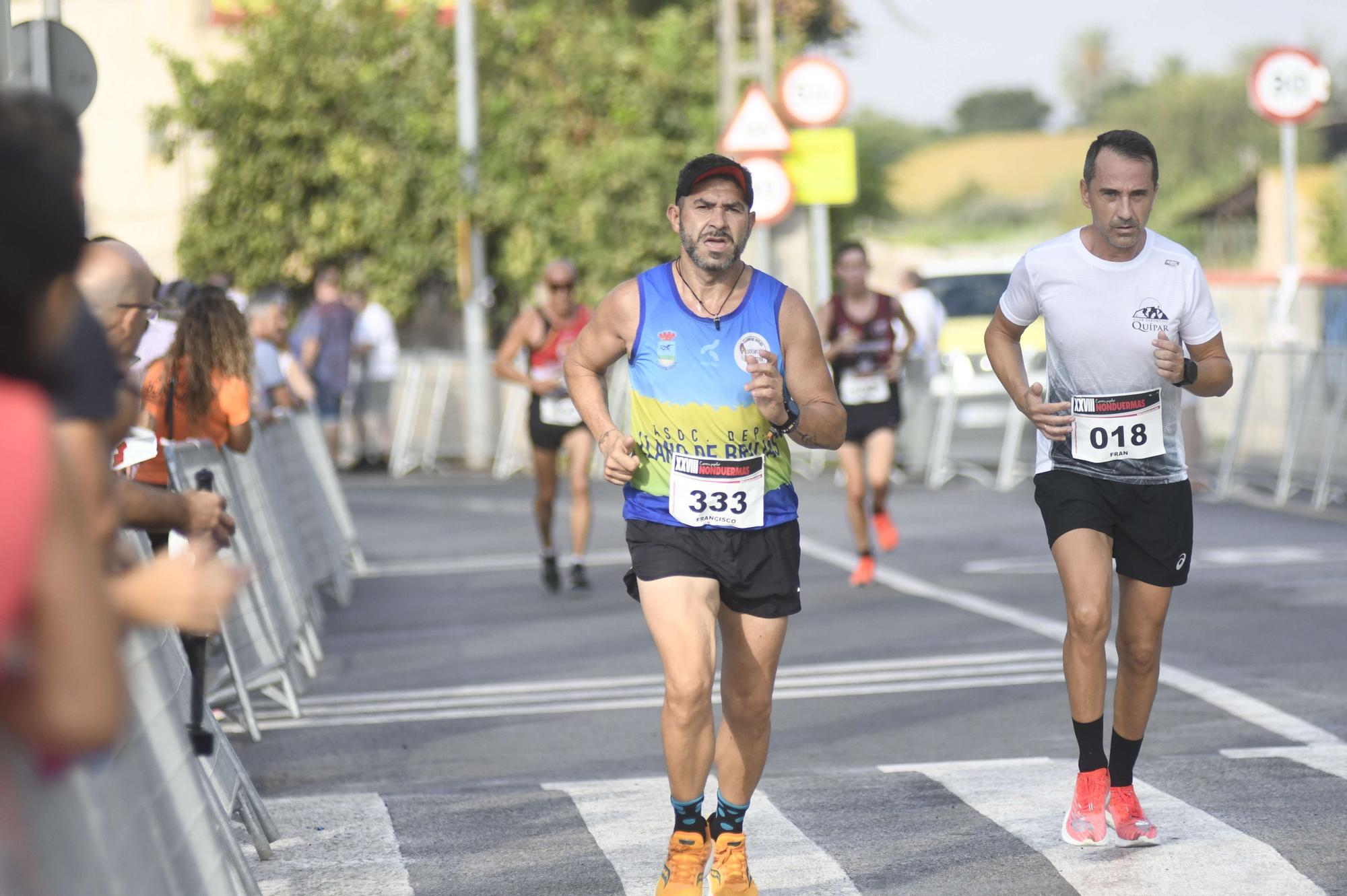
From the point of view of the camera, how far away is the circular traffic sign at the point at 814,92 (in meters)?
20.3

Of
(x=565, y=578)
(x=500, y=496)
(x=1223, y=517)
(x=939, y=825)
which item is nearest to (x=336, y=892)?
(x=939, y=825)

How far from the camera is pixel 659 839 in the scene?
6172 mm

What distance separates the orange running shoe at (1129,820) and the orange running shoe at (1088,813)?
0.04 metres

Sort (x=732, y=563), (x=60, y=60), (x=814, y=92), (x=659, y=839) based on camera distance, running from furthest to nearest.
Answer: (x=814, y=92)
(x=60, y=60)
(x=659, y=839)
(x=732, y=563)

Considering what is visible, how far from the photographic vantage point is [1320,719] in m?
8.14

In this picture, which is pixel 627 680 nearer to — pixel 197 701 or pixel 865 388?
pixel 865 388

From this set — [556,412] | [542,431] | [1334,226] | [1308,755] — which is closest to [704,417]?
[1308,755]

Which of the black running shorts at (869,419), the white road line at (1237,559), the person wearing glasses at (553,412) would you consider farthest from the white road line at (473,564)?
the white road line at (1237,559)

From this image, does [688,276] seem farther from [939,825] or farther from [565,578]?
[565,578]

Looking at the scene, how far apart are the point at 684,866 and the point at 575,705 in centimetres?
392

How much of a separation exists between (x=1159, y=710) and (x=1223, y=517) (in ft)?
28.9

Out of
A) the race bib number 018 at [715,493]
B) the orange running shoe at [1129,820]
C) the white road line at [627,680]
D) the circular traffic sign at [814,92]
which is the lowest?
the white road line at [627,680]

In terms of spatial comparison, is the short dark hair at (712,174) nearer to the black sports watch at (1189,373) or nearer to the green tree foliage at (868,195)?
the black sports watch at (1189,373)

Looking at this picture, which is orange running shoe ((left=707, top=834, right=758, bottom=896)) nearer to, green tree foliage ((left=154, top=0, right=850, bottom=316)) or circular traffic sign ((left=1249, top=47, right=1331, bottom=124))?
circular traffic sign ((left=1249, top=47, right=1331, bottom=124))
